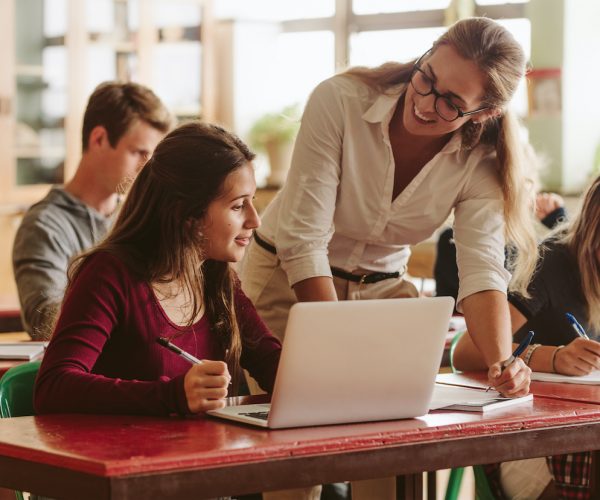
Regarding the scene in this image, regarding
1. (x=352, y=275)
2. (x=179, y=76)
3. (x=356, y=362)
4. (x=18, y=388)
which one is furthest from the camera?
(x=179, y=76)

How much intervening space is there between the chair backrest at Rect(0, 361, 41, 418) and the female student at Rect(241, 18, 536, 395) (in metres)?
0.54

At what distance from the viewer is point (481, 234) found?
2.25m

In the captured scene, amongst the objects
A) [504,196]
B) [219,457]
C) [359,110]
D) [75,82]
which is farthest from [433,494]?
[75,82]

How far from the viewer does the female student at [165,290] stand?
1669mm

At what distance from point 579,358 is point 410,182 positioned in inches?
19.5

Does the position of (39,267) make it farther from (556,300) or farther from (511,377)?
(511,377)

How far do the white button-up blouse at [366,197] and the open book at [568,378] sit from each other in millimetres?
189

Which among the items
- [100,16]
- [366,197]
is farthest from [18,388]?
[100,16]

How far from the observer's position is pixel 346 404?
5.04 feet

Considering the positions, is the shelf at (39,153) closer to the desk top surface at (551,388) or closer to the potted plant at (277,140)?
the potted plant at (277,140)

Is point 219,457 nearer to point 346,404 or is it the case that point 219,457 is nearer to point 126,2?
point 346,404

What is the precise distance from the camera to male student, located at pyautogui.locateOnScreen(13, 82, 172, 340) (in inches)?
121

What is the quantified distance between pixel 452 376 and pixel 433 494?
0.49 meters

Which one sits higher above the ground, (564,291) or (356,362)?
(356,362)
